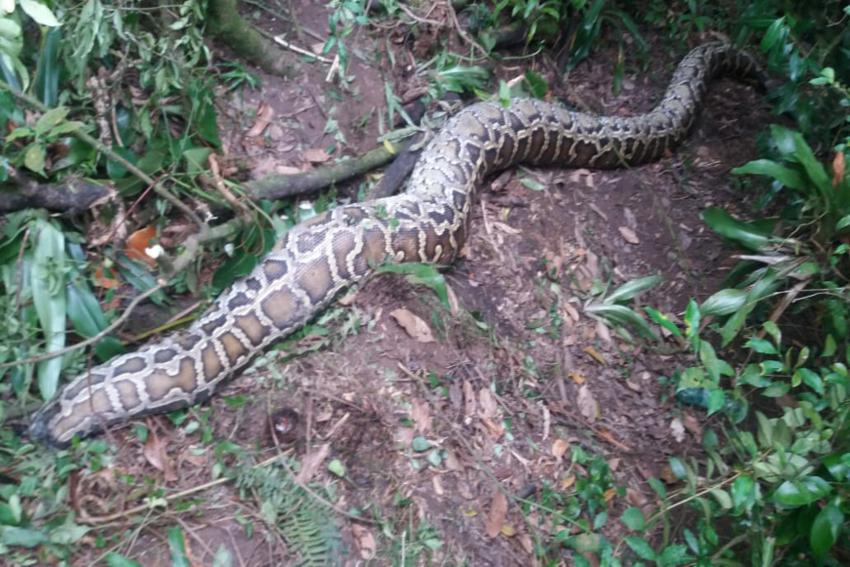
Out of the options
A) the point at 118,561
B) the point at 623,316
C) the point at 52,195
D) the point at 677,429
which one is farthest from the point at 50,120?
the point at 677,429

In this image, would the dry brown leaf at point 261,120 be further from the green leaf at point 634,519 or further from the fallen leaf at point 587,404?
the green leaf at point 634,519


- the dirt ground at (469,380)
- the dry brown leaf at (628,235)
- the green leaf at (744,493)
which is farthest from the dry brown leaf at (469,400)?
the dry brown leaf at (628,235)

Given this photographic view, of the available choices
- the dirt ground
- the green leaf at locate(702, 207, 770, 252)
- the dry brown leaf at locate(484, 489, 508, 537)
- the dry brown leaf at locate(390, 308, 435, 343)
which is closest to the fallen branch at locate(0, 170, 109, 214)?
the dirt ground

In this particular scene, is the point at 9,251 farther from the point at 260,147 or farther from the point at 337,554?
the point at 337,554

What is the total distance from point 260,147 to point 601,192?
2.51m

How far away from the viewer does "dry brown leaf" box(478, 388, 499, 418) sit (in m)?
4.01

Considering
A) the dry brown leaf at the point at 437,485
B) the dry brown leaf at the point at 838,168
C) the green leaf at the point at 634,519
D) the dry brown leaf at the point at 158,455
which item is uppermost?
the dry brown leaf at the point at 838,168

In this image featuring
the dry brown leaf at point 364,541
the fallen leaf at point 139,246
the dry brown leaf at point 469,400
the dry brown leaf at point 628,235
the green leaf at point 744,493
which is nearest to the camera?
the green leaf at point 744,493

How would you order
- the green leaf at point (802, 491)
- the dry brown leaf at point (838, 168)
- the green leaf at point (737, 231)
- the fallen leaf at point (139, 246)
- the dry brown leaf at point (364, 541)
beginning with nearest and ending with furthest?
1. the green leaf at point (802, 491)
2. the dry brown leaf at point (364, 541)
3. the dry brown leaf at point (838, 168)
4. the fallen leaf at point (139, 246)
5. the green leaf at point (737, 231)

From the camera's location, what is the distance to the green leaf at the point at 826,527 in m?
2.83

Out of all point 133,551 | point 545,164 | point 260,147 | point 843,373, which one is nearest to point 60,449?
point 133,551

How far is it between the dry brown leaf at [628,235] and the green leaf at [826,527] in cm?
264

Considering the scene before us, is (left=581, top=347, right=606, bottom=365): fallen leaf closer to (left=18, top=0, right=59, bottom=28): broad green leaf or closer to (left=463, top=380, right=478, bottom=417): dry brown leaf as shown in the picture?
(left=463, top=380, right=478, bottom=417): dry brown leaf

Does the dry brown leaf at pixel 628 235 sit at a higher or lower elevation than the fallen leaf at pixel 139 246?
lower
